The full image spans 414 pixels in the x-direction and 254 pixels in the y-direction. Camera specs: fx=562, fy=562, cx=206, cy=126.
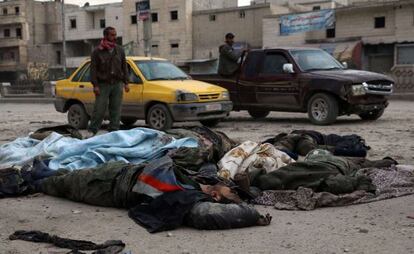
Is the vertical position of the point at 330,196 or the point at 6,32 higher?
the point at 6,32

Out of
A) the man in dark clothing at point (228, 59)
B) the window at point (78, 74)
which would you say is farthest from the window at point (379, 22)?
the window at point (78, 74)

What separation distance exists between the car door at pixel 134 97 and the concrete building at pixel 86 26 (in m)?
50.3

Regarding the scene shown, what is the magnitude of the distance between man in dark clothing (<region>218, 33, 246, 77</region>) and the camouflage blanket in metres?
7.91

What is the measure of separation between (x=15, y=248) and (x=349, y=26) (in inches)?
1651

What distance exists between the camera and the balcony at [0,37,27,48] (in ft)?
224

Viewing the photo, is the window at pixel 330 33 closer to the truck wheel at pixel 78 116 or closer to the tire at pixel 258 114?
the tire at pixel 258 114

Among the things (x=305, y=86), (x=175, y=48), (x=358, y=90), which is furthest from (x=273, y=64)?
(x=175, y=48)

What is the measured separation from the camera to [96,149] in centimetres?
633

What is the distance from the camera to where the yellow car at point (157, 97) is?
1118 cm

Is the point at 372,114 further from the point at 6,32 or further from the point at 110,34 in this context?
the point at 6,32

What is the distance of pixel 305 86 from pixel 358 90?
1142 millimetres

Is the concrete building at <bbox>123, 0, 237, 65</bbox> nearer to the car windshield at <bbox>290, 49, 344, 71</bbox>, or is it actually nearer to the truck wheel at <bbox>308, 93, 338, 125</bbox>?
the car windshield at <bbox>290, 49, 344, 71</bbox>

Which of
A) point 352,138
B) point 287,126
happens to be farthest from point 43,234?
point 287,126

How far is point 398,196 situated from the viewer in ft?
17.1
